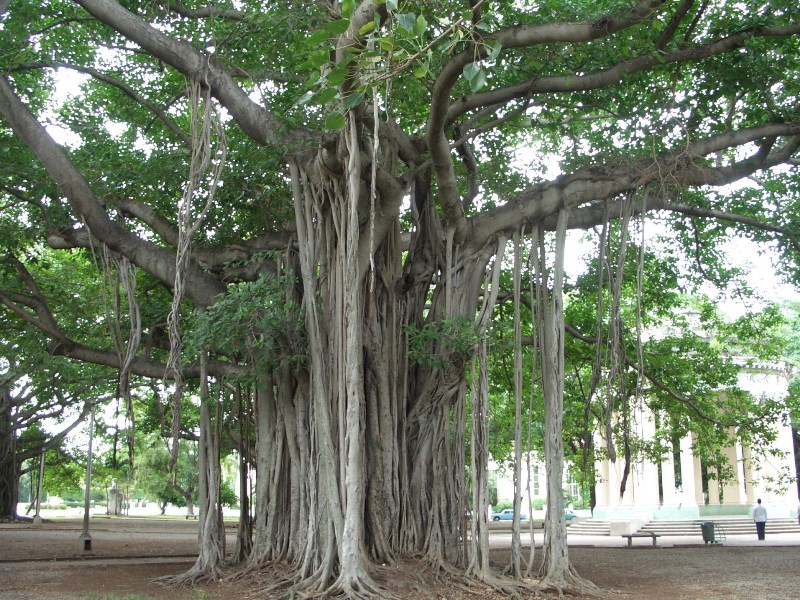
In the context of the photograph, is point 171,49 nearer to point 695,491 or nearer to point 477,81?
point 477,81

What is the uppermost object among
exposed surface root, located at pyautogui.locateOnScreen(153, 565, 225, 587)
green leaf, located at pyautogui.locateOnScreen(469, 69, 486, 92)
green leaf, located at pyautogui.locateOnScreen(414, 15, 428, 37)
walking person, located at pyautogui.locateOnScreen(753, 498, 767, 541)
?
green leaf, located at pyautogui.locateOnScreen(414, 15, 428, 37)

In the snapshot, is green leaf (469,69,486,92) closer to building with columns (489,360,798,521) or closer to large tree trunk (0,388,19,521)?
large tree trunk (0,388,19,521)

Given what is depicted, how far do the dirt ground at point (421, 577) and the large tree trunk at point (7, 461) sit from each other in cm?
498

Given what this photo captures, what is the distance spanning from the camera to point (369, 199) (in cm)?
720

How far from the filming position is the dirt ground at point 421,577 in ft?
21.2

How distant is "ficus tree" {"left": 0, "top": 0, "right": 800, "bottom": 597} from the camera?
6.61m

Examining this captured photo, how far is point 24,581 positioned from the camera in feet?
24.5

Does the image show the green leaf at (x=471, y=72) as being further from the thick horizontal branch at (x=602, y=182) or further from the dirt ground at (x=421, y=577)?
the thick horizontal branch at (x=602, y=182)

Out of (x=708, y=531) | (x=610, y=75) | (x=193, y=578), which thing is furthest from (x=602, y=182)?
(x=708, y=531)

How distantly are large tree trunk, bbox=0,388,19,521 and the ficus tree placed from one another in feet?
32.1

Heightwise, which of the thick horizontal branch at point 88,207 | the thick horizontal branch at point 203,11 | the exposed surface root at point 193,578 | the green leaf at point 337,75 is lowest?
the exposed surface root at point 193,578

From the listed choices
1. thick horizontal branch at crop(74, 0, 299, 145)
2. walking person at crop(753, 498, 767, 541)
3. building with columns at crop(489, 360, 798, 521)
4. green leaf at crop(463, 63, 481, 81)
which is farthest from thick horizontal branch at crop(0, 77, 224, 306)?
walking person at crop(753, 498, 767, 541)

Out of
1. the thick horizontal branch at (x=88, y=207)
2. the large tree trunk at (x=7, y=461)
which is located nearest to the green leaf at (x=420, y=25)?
the thick horizontal branch at (x=88, y=207)

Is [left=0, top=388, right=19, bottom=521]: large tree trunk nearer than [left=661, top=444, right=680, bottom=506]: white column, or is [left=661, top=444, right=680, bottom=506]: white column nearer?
[left=0, top=388, right=19, bottom=521]: large tree trunk
